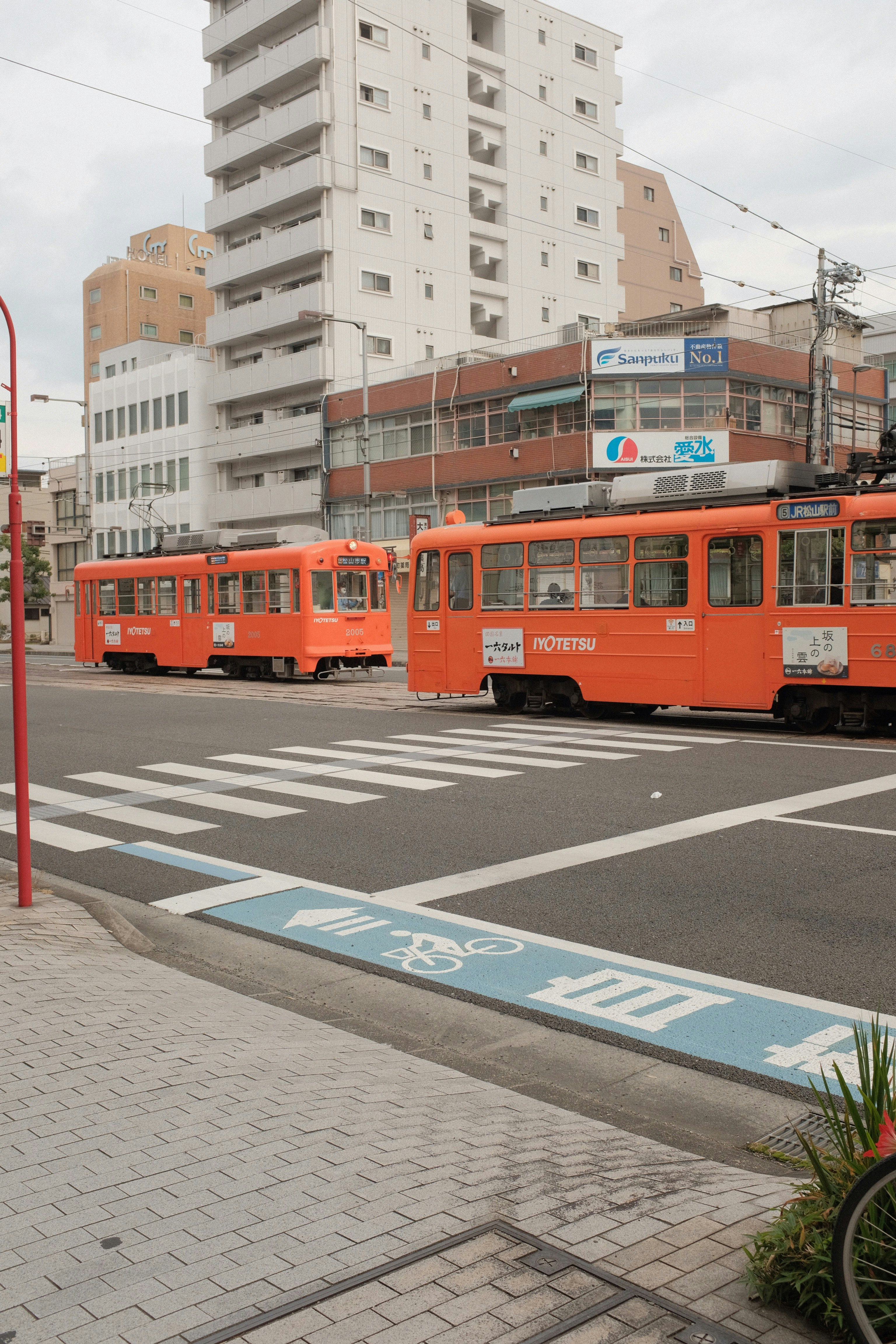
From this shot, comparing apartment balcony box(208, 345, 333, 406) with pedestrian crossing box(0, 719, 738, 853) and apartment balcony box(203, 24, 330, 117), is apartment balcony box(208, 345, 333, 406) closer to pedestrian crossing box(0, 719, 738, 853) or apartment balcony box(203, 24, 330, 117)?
apartment balcony box(203, 24, 330, 117)

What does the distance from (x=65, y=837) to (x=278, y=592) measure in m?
17.9

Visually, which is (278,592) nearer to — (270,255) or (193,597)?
(193,597)

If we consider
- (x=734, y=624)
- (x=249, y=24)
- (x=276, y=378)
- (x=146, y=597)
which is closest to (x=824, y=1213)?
(x=734, y=624)

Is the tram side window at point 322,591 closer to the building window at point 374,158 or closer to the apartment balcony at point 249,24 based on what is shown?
the building window at point 374,158

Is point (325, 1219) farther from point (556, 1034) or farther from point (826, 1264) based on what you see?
point (556, 1034)

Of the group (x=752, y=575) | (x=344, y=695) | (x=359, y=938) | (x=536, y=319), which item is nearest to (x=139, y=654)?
(x=344, y=695)

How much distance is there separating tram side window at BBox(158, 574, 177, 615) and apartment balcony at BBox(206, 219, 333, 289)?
93.4ft

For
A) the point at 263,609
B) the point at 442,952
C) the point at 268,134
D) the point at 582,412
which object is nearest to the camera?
the point at 442,952

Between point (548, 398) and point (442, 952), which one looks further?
point (548, 398)

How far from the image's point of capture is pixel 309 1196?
3.22 meters

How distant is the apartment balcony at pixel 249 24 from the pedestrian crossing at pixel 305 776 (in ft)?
169

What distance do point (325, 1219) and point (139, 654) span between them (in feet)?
105

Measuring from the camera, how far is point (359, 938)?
6.93 metres

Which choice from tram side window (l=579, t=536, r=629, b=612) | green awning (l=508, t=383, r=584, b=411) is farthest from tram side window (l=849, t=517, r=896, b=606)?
green awning (l=508, t=383, r=584, b=411)
